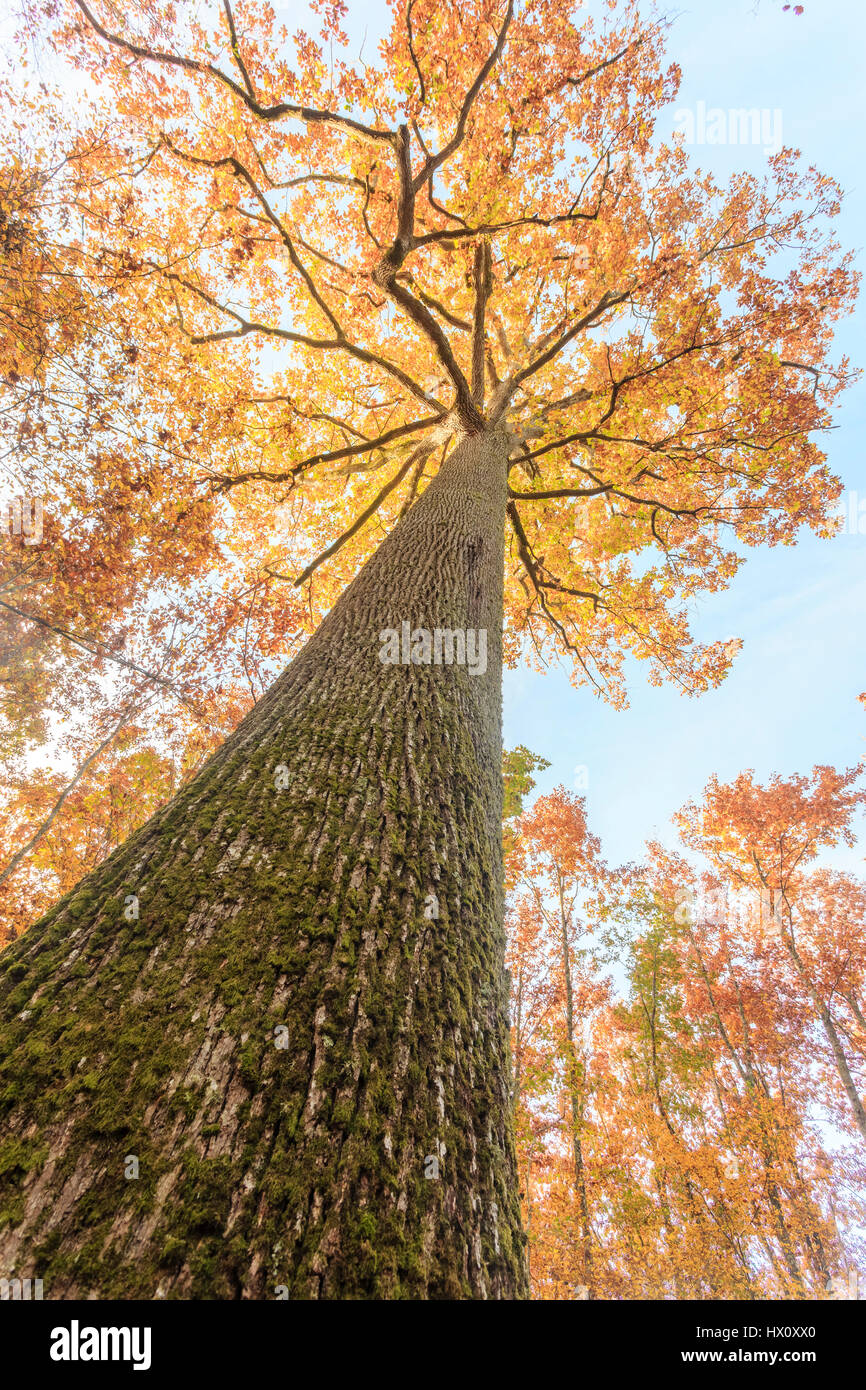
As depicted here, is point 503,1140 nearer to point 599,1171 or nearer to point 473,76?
point 473,76

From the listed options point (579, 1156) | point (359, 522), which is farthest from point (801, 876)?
point (359, 522)

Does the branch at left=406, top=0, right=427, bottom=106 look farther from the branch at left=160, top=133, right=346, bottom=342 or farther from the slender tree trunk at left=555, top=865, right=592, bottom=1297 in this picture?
the slender tree trunk at left=555, top=865, right=592, bottom=1297

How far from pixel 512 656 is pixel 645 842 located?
49.6 feet

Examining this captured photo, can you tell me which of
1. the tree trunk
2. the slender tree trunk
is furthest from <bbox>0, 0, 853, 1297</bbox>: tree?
the slender tree trunk

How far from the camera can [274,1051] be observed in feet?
3.40

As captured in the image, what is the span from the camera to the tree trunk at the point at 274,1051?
0.79 meters

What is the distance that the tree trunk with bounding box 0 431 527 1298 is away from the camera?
0.79m

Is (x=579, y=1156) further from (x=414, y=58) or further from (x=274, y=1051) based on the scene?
(x=414, y=58)

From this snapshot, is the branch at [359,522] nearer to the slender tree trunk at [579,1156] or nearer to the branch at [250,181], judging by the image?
the branch at [250,181]

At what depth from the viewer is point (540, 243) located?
25.1ft

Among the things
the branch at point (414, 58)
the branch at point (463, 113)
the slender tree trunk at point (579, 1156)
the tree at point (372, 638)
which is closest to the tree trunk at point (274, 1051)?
the tree at point (372, 638)
